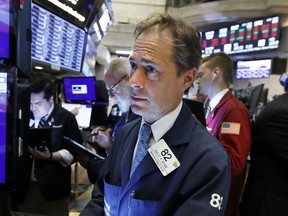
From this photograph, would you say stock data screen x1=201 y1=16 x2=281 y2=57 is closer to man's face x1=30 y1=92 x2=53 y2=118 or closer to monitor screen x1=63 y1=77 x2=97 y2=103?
monitor screen x1=63 y1=77 x2=97 y2=103

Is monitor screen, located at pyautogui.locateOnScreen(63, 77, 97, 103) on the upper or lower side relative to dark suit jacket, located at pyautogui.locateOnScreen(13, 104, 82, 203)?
→ upper

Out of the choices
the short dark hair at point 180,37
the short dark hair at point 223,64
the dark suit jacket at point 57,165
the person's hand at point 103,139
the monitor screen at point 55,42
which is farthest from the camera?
the monitor screen at point 55,42

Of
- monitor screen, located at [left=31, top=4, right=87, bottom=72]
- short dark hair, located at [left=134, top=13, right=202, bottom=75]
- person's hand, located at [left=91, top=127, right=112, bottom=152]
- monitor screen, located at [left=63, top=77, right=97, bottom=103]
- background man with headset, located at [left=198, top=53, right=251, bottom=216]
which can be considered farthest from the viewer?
monitor screen, located at [left=63, top=77, right=97, bottom=103]

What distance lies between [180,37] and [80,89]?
2.99 metres

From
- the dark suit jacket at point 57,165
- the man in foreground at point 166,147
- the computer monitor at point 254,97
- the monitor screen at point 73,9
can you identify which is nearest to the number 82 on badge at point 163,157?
the man in foreground at point 166,147

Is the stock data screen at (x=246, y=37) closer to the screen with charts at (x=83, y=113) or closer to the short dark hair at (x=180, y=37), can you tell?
the screen with charts at (x=83, y=113)

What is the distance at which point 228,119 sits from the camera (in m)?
1.99

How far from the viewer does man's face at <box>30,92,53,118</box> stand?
2211 millimetres

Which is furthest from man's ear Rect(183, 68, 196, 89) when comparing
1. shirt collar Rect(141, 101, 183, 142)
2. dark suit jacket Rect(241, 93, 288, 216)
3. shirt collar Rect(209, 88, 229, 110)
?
shirt collar Rect(209, 88, 229, 110)

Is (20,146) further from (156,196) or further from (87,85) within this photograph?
(87,85)

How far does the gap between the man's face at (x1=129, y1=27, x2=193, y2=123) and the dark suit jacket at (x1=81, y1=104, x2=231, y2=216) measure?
9cm

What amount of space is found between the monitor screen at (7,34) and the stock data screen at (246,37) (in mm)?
5823

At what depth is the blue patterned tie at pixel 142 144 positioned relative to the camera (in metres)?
1.02

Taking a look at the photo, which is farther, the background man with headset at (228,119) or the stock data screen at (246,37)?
the stock data screen at (246,37)
